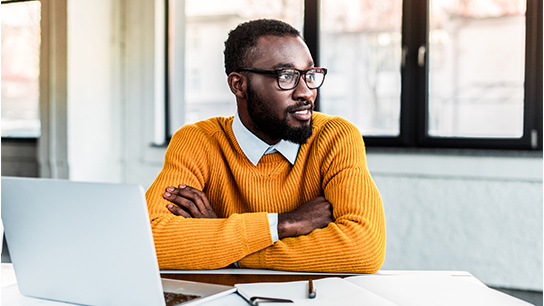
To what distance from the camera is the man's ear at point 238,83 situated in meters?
1.67

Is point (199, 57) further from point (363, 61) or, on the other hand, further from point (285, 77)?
point (285, 77)

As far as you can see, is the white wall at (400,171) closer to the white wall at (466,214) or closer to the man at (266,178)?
the white wall at (466,214)

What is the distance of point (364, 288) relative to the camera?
0.98 meters

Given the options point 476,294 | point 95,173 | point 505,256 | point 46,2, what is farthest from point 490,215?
point 46,2

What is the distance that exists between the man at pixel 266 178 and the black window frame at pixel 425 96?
4.83 ft

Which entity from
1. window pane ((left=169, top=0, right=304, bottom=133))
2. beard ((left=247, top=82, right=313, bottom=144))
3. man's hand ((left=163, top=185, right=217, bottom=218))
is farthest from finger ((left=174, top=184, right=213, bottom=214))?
window pane ((left=169, top=0, right=304, bottom=133))

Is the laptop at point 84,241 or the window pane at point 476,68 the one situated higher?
the window pane at point 476,68

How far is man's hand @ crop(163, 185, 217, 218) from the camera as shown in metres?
1.42

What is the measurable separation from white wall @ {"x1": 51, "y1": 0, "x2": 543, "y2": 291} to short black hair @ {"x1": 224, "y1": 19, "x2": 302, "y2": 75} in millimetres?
1585

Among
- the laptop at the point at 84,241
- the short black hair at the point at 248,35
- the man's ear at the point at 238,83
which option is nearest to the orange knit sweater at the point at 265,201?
the man's ear at the point at 238,83

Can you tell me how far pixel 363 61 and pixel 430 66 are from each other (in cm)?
39

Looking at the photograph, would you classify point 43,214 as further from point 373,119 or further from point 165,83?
point 165,83

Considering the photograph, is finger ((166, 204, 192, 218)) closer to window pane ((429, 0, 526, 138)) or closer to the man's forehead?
the man's forehead

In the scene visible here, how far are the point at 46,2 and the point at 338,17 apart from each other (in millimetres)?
1882
